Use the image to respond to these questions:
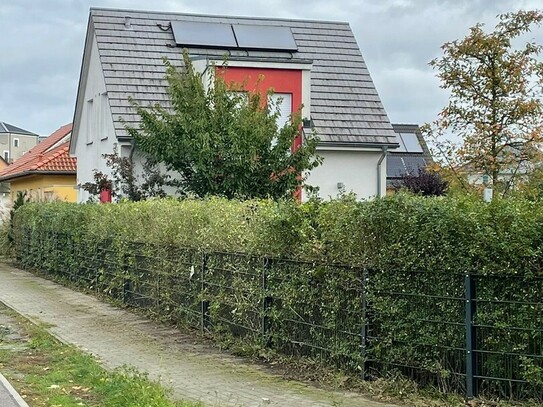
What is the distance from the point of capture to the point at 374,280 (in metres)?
9.33

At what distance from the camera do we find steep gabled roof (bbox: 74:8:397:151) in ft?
90.5

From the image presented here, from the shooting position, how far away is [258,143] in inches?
843

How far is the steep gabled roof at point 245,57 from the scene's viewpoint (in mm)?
27594

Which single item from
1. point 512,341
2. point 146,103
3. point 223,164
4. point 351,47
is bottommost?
point 512,341

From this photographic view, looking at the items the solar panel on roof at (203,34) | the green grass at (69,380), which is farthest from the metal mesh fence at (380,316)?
Result: the solar panel on roof at (203,34)

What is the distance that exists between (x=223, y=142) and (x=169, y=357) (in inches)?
406

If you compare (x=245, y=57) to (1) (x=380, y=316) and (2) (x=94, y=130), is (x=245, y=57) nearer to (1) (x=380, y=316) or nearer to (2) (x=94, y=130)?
(2) (x=94, y=130)

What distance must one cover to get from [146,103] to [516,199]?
19.9 meters

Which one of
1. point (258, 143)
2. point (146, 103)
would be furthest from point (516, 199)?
point (146, 103)

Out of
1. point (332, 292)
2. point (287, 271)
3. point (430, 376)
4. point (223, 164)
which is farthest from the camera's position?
point (223, 164)

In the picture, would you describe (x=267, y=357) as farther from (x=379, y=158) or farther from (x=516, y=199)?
(x=379, y=158)

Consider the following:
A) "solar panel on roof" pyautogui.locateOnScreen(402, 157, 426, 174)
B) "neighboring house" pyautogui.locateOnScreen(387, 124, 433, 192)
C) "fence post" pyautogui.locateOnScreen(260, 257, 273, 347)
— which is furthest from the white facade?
"solar panel on roof" pyautogui.locateOnScreen(402, 157, 426, 174)

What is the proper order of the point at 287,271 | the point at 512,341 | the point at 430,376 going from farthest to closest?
the point at 287,271 < the point at 430,376 < the point at 512,341

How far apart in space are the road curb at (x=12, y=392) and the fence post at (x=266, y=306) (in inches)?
131
